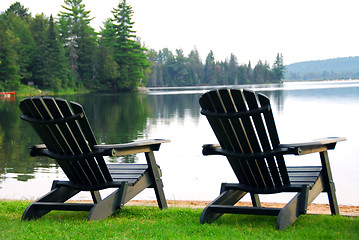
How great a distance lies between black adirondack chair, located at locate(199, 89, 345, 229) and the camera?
11.1 ft

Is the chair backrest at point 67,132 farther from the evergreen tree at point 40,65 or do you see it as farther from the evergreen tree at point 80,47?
the evergreen tree at point 80,47

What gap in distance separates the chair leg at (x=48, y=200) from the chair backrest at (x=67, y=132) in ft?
1.03

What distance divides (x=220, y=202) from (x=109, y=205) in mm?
901

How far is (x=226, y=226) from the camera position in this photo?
350 centimetres

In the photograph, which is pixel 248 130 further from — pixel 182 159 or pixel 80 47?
pixel 80 47

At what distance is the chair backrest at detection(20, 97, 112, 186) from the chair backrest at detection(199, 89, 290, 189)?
0.97 meters

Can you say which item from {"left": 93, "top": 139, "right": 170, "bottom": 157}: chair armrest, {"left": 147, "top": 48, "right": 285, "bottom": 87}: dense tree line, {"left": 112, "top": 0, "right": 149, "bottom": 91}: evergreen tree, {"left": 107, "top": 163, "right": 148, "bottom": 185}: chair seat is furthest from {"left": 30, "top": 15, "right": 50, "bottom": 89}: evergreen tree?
{"left": 147, "top": 48, "right": 285, "bottom": 87}: dense tree line

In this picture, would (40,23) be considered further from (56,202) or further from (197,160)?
(56,202)

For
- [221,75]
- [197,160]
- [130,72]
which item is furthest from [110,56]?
[221,75]

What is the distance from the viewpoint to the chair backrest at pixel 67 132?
12.0 ft

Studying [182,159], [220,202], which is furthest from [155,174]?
[182,159]

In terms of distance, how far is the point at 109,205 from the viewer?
383cm

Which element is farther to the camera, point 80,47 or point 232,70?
point 232,70

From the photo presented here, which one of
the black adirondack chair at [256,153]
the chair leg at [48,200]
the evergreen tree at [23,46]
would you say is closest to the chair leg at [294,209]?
the black adirondack chair at [256,153]
